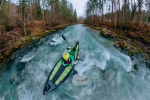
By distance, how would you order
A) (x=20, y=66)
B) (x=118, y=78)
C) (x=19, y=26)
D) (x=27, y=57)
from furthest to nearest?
(x=19, y=26)
(x=27, y=57)
(x=20, y=66)
(x=118, y=78)

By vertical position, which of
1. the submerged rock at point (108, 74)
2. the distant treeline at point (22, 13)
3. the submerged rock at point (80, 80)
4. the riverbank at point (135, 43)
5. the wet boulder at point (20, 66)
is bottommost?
the submerged rock at point (80, 80)

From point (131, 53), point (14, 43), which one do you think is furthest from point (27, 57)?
point (131, 53)

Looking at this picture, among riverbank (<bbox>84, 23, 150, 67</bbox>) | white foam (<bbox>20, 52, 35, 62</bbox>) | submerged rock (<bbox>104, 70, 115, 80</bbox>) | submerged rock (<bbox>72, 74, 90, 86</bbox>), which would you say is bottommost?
submerged rock (<bbox>72, 74, 90, 86</bbox>)

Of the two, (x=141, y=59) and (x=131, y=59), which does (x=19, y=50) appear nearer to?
(x=131, y=59)

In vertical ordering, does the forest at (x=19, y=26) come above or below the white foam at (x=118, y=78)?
above

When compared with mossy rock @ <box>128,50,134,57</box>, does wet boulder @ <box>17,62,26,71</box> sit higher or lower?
lower

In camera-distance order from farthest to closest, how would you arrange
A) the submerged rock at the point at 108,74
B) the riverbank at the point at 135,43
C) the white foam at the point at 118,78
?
the riverbank at the point at 135,43
the submerged rock at the point at 108,74
the white foam at the point at 118,78

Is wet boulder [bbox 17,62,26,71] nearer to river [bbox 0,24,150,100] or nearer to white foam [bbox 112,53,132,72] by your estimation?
river [bbox 0,24,150,100]

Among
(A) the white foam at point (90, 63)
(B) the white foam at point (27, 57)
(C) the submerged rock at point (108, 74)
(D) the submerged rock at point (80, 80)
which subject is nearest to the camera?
(D) the submerged rock at point (80, 80)

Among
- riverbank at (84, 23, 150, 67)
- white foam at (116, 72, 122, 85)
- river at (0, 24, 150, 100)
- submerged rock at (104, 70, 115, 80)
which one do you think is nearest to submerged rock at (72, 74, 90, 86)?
river at (0, 24, 150, 100)

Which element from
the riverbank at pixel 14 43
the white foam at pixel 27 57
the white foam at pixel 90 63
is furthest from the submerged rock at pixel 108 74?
the riverbank at pixel 14 43

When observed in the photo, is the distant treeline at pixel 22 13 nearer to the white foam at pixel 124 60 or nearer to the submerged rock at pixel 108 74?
the submerged rock at pixel 108 74

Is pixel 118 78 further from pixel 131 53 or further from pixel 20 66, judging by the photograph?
pixel 20 66

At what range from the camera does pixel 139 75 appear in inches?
207
